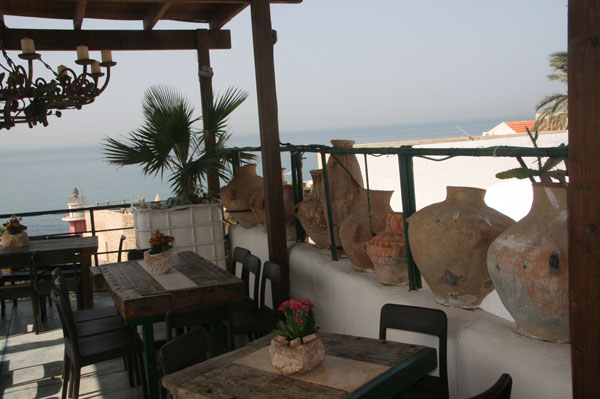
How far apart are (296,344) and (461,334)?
77cm

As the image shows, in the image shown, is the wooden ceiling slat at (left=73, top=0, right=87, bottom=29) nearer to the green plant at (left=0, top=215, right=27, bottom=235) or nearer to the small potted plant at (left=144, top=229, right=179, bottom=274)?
the green plant at (left=0, top=215, right=27, bottom=235)

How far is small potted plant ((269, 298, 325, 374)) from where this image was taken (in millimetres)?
1878

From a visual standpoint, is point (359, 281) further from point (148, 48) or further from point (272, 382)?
point (148, 48)

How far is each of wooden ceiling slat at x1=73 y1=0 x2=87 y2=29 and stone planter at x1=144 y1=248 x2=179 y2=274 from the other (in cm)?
215

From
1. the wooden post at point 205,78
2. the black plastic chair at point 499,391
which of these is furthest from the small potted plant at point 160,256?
the black plastic chair at point 499,391

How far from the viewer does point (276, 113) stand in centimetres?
393

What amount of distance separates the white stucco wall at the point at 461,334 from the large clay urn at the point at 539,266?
0.29 ft

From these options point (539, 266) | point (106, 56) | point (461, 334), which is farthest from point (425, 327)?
point (106, 56)

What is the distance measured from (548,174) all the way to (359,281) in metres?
1.37

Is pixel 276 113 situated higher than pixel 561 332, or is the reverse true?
pixel 276 113

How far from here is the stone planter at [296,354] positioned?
1874mm

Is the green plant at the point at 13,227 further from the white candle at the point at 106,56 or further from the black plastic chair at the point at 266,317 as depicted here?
the black plastic chair at the point at 266,317

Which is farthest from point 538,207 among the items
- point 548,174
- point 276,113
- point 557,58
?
point 557,58

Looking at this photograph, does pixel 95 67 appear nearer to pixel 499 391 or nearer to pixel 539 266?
Answer: pixel 539 266
